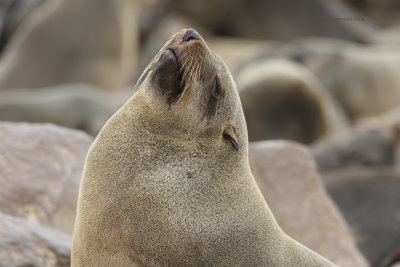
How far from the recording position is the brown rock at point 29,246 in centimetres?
433

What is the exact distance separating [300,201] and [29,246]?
8.36ft

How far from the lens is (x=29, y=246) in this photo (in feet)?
14.6

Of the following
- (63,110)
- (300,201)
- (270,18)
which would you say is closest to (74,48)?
(63,110)

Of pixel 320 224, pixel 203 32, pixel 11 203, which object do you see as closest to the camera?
pixel 11 203

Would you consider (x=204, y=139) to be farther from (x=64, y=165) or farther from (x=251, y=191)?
(x=64, y=165)

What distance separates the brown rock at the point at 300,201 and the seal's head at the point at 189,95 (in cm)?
212

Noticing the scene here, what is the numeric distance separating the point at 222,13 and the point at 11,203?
42.9 feet

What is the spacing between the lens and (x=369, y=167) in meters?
9.08

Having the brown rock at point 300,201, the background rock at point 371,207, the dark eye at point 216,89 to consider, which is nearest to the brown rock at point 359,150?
the background rock at point 371,207

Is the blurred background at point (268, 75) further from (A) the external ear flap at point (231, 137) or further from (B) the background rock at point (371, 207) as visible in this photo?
(A) the external ear flap at point (231, 137)

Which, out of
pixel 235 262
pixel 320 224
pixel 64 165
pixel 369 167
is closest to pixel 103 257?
pixel 235 262

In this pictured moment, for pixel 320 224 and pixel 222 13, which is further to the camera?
pixel 222 13

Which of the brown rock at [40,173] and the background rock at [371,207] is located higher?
the brown rock at [40,173]

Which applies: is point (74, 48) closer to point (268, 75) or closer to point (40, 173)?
point (268, 75)
